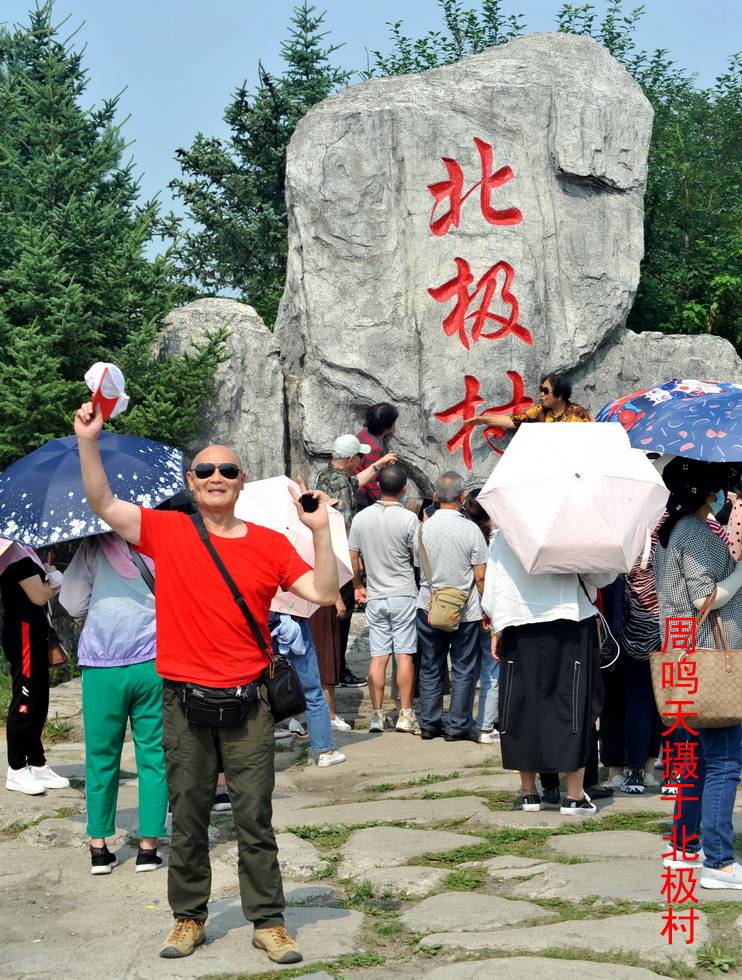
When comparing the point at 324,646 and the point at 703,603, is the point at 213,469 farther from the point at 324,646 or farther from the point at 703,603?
the point at 324,646

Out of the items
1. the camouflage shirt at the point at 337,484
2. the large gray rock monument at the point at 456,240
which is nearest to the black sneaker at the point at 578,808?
the camouflage shirt at the point at 337,484

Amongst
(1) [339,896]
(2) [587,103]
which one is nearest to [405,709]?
(1) [339,896]

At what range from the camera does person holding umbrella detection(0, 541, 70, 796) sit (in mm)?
6781

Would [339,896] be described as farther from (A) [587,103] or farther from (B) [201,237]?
(B) [201,237]

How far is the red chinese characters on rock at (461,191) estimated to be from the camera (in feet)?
37.3

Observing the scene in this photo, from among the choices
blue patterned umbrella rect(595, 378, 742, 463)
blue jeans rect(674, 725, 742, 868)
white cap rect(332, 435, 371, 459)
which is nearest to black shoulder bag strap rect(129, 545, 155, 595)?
blue patterned umbrella rect(595, 378, 742, 463)

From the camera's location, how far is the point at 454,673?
27.2ft

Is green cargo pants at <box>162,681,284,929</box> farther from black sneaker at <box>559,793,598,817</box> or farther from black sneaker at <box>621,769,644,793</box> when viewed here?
black sneaker at <box>621,769,644,793</box>

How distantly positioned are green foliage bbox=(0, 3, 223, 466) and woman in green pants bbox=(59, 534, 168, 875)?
5.48 m

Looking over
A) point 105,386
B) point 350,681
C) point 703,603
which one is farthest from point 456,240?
point 105,386

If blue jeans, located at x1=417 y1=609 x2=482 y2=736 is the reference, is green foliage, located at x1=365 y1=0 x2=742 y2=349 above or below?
above

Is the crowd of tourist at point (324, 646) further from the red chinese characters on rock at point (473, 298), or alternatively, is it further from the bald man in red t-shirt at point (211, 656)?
the red chinese characters on rock at point (473, 298)

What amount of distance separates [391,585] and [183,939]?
430 centimetres

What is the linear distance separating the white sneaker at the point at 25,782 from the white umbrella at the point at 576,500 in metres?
2.92
